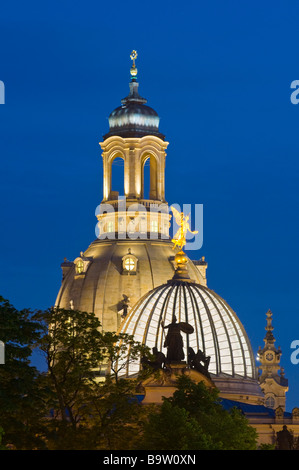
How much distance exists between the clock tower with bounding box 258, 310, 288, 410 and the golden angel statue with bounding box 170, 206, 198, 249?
1769 cm

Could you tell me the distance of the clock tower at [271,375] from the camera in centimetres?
19350

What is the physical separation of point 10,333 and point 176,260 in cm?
7649

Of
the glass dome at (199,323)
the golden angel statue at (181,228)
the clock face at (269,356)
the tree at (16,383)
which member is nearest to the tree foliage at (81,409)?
the tree at (16,383)

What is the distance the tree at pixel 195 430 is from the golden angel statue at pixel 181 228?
5822 centimetres

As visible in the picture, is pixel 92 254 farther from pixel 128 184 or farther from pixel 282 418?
pixel 282 418

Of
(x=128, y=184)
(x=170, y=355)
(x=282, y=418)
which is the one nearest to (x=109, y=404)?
(x=170, y=355)

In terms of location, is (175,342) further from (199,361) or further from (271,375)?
(271,375)

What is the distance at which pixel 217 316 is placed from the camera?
170 metres

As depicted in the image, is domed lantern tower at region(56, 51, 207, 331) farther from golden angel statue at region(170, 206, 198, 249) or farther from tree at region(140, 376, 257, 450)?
tree at region(140, 376, 257, 450)

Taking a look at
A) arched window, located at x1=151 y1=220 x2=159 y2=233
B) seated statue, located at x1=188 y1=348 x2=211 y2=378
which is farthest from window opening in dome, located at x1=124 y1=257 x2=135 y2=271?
seated statue, located at x1=188 y1=348 x2=211 y2=378

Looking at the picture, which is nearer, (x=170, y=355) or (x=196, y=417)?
(x=196, y=417)

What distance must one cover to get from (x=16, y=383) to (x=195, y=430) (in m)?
12.2

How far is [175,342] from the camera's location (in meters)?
151

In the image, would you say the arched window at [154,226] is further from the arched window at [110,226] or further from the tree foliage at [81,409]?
the tree foliage at [81,409]
